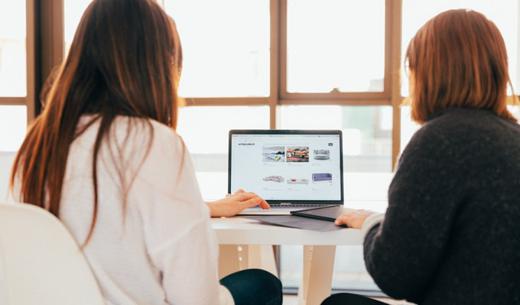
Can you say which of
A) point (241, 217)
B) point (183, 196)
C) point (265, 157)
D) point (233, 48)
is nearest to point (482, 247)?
point (183, 196)

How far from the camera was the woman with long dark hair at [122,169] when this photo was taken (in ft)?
3.27

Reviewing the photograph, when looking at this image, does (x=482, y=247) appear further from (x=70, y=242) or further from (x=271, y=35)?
A: (x=271, y=35)

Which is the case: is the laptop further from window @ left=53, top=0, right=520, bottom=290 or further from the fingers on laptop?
window @ left=53, top=0, right=520, bottom=290

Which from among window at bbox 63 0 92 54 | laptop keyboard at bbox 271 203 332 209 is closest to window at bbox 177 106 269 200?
window at bbox 63 0 92 54

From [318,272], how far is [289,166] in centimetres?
41

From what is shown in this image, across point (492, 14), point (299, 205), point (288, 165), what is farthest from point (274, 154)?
point (492, 14)

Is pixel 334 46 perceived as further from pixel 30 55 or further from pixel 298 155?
pixel 30 55

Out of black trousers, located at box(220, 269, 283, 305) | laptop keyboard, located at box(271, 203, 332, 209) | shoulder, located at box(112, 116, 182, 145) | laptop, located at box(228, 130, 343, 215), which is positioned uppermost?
shoulder, located at box(112, 116, 182, 145)

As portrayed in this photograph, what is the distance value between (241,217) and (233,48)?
1.63 m

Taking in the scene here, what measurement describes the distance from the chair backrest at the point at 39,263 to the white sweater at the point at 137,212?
6 centimetres

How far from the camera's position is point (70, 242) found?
3.03ft

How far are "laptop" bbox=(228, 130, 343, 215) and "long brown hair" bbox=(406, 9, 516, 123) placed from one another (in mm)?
846

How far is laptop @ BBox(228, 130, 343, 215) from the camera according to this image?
2.03 m

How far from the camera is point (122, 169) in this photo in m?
0.99
